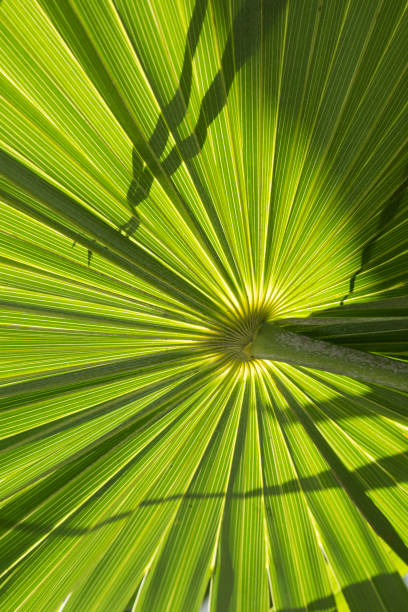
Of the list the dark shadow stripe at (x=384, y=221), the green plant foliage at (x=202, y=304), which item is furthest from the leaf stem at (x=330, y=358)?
the dark shadow stripe at (x=384, y=221)

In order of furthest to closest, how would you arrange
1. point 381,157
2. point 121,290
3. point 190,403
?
point 190,403 < point 121,290 < point 381,157

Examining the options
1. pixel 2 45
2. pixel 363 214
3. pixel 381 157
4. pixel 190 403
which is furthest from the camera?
pixel 190 403

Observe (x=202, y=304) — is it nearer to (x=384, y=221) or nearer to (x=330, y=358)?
(x=330, y=358)

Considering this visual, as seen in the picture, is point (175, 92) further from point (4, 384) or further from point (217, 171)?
point (4, 384)

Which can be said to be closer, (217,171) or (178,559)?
(217,171)

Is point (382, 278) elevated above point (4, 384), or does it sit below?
above

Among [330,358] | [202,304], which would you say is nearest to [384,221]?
[330,358]

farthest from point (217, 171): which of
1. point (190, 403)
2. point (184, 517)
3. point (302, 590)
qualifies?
point (302, 590)
